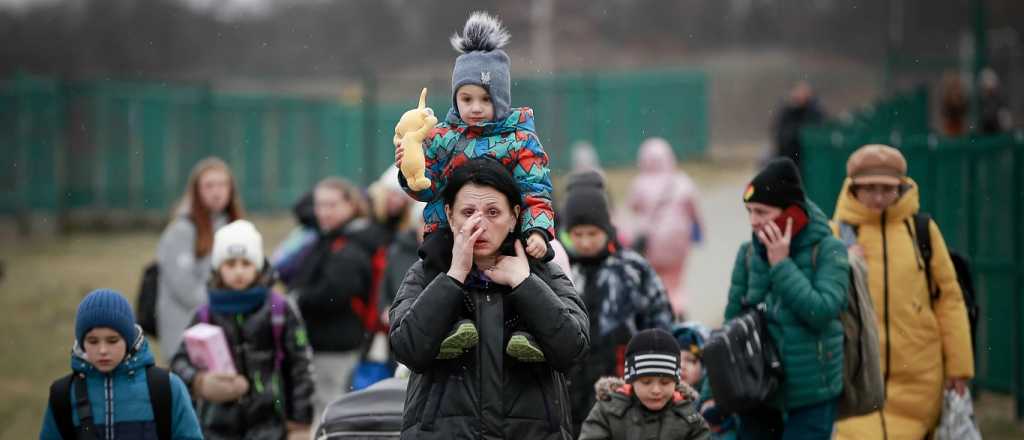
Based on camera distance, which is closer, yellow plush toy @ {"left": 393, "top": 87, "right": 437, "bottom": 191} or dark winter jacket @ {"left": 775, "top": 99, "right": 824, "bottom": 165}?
yellow plush toy @ {"left": 393, "top": 87, "right": 437, "bottom": 191}

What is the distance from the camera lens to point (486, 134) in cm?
568

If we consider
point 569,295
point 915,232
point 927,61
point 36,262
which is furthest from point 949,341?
point 927,61

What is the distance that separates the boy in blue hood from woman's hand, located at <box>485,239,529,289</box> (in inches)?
76.5

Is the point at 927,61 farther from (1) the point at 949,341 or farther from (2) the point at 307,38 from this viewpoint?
(1) the point at 949,341

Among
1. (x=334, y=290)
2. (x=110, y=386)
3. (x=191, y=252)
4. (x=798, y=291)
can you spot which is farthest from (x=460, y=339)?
(x=191, y=252)

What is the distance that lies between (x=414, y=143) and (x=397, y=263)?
4817 millimetres

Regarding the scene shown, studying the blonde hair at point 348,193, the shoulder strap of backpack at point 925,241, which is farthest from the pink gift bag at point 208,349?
the shoulder strap of backpack at point 925,241

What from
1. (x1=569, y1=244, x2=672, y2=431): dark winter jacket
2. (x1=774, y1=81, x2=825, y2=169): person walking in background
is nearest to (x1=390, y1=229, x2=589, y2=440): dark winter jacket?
(x1=569, y1=244, x2=672, y2=431): dark winter jacket

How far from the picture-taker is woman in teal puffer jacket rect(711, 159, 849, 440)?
278 inches

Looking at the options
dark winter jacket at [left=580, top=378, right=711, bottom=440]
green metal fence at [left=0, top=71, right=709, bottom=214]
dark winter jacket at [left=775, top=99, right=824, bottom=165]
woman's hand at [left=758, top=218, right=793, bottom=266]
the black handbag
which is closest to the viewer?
dark winter jacket at [left=580, top=378, right=711, bottom=440]

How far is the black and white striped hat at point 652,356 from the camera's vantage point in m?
6.34

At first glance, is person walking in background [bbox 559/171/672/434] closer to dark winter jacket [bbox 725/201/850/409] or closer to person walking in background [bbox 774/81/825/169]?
dark winter jacket [bbox 725/201/850/409]

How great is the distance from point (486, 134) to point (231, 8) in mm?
29378

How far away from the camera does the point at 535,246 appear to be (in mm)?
5395
